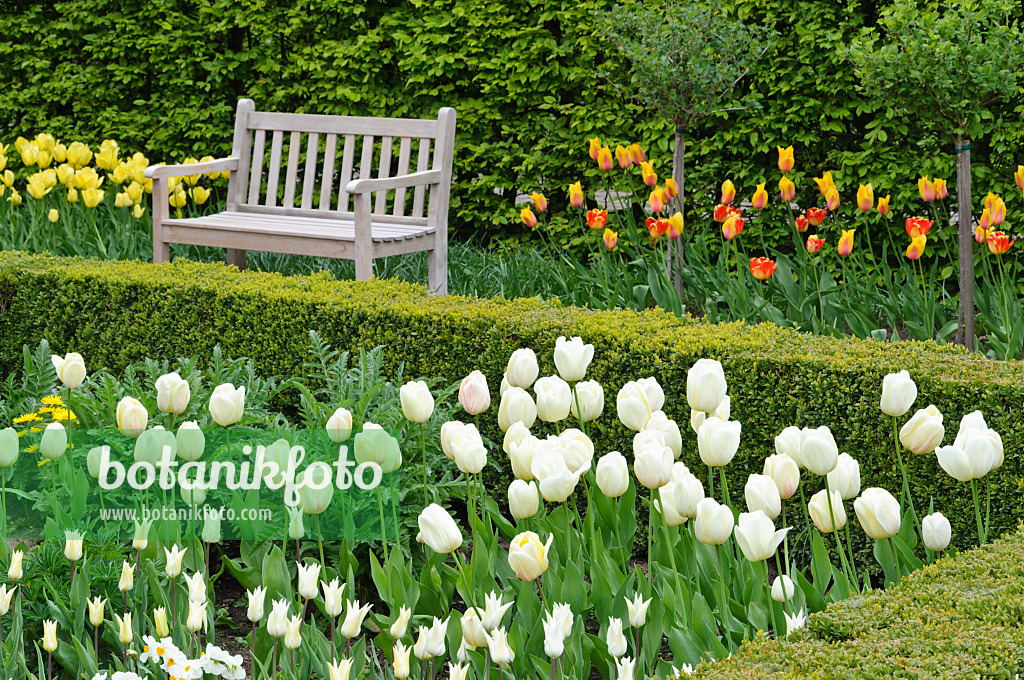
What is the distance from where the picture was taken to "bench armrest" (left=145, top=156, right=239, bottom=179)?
5.43 meters

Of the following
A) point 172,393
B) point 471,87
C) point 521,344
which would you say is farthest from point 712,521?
point 471,87

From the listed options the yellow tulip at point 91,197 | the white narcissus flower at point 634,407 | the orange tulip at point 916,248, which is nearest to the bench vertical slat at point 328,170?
the yellow tulip at point 91,197

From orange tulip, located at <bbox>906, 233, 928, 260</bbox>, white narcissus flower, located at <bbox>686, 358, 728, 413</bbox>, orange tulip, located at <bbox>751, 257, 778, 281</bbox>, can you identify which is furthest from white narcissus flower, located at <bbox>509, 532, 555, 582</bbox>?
orange tulip, located at <bbox>906, 233, 928, 260</bbox>

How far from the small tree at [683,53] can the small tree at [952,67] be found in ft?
2.73

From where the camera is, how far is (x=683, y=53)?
4887 millimetres

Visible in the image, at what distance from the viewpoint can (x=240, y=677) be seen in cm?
174

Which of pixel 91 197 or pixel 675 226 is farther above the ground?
pixel 675 226

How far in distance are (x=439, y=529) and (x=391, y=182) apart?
3.48m

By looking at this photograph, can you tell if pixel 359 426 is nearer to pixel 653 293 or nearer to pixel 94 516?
pixel 94 516

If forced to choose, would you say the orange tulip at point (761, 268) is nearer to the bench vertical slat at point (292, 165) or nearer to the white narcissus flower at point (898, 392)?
the white narcissus flower at point (898, 392)

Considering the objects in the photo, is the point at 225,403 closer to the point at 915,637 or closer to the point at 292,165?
the point at 915,637

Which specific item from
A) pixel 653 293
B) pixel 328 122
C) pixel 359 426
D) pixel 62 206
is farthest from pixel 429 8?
pixel 359 426

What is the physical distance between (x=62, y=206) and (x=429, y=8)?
8.35 feet

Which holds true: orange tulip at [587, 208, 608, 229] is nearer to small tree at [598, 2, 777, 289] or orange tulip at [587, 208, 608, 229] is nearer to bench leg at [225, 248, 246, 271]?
small tree at [598, 2, 777, 289]
